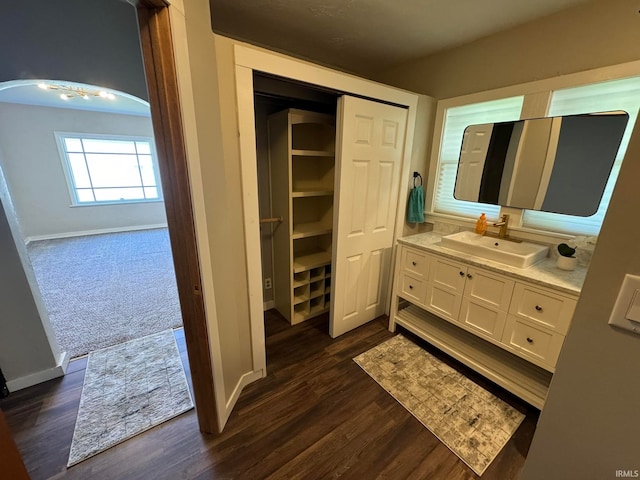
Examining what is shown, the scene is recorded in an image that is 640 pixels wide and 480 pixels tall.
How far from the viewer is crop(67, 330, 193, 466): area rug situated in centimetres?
143

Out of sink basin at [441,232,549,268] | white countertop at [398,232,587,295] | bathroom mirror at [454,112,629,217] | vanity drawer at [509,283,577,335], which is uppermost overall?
bathroom mirror at [454,112,629,217]

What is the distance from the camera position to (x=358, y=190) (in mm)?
2025

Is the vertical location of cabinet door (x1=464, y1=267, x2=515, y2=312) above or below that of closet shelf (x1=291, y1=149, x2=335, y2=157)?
below

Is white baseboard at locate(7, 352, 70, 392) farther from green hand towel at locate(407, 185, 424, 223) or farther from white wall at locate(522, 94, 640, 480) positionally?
green hand towel at locate(407, 185, 424, 223)

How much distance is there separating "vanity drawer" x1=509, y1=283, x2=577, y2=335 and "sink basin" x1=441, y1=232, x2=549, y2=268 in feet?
0.57

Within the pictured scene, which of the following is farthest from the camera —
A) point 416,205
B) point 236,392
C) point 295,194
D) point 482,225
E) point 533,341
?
point 416,205

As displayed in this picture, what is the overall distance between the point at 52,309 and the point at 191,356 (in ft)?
8.30

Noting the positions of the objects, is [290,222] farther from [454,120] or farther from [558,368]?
[558,368]

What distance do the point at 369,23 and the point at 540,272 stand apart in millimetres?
1989

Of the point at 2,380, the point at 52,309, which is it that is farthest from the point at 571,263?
the point at 52,309

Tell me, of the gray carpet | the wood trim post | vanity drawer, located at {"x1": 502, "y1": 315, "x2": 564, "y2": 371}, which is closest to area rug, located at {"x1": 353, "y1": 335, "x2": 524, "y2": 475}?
vanity drawer, located at {"x1": 502, "y1": 315, "x2": 564, "y2": 371}

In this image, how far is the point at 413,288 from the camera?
2164mm

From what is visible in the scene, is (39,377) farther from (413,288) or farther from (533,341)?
(533,341)

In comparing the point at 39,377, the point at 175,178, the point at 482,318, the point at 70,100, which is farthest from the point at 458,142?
the point at 70,100
